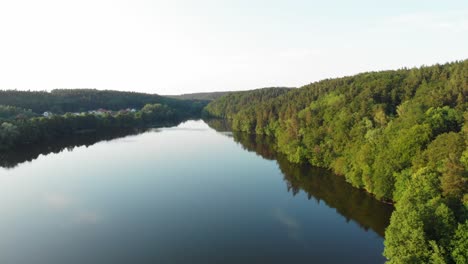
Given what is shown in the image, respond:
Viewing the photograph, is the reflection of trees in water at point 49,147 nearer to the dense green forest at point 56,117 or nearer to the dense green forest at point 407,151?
the dense green forest at point 56,117

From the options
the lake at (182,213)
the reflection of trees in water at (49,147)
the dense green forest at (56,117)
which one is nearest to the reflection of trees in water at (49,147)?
the reflection of trees in water at (49,147)

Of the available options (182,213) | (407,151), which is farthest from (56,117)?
(407,151)

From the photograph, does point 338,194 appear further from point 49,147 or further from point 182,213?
Answer: point 49,147

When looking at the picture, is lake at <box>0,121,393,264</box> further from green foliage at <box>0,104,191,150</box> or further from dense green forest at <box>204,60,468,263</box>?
green foliage at <box>0,104,191,150</box>

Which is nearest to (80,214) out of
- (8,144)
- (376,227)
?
(376,227)

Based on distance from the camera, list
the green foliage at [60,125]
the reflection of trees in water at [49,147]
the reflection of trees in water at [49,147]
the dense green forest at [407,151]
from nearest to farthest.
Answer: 1. the dense green forest at [407,151]
2. the reflection of trees in water at [49,147]
3. the reflection of trees in water at [49,147]
4. the green foliage at [60,125]
